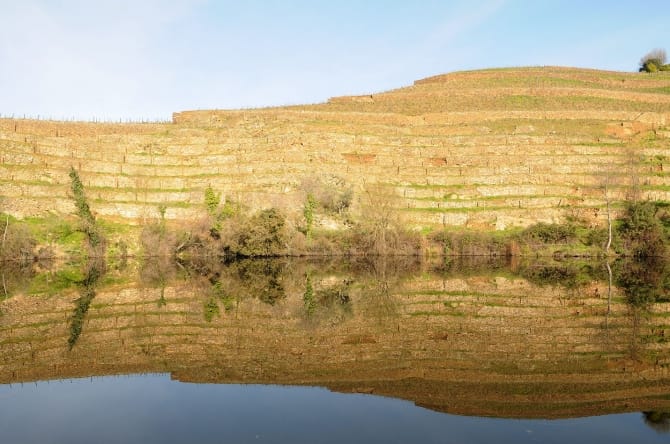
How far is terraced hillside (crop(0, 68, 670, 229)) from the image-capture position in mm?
48938

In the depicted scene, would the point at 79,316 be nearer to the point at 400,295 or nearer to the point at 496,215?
the point at 400,295

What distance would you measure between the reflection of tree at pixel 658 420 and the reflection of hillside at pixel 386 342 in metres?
0.34

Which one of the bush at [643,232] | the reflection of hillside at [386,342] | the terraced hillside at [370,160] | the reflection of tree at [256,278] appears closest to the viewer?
the reflection of hillside at [386,342]

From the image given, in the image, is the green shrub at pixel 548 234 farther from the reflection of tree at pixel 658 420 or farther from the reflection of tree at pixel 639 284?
the reflection of tree at pixel 658 420

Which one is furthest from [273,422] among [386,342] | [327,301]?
[327,301]

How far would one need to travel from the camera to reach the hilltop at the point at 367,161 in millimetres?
48812

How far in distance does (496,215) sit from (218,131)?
86.4 ft

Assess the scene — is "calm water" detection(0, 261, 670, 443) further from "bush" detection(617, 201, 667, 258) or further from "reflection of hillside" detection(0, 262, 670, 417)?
"bush" detection(617, 201, 667, 258)

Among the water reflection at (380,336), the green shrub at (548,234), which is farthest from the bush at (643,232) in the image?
the water reflection at (380,336)

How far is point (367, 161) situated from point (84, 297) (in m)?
33.5

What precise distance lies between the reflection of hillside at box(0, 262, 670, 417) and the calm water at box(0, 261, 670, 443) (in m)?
0.07

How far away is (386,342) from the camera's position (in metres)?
16.5

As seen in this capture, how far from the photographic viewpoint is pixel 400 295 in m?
25.6

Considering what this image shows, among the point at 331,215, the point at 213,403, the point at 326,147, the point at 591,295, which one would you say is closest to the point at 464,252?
the point at 331,215
